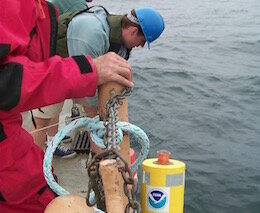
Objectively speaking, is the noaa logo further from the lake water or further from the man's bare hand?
the lake water

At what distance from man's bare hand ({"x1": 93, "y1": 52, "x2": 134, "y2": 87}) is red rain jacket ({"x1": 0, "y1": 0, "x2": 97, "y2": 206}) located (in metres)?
0.03

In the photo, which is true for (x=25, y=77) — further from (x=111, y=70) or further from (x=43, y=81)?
(x=111, y=70)

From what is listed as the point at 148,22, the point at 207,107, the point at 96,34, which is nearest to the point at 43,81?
the point at 96,34

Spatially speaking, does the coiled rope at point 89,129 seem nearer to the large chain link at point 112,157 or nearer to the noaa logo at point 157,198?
the large chain link at point 112,157

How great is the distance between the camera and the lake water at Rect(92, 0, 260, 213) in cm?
616

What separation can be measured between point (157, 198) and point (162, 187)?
0.22ft

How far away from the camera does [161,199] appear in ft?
8.18

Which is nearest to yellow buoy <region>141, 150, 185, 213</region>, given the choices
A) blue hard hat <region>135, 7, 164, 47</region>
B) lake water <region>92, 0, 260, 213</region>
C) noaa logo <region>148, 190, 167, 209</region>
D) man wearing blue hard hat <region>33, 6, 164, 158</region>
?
noaa logo <region>148, 190, 167, 209</region>

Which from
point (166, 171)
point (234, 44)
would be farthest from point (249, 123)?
point (234, 44)

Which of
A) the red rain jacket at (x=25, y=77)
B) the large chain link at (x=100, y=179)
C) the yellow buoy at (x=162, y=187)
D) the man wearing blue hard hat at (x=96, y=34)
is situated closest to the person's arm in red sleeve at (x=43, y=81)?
the red rain jacket at (x=25, y=77)

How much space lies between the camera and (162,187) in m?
2.53

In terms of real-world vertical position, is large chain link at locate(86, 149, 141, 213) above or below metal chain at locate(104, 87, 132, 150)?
below

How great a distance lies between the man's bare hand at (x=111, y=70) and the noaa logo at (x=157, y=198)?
69 centimetres

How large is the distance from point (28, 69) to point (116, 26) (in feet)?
8.08
